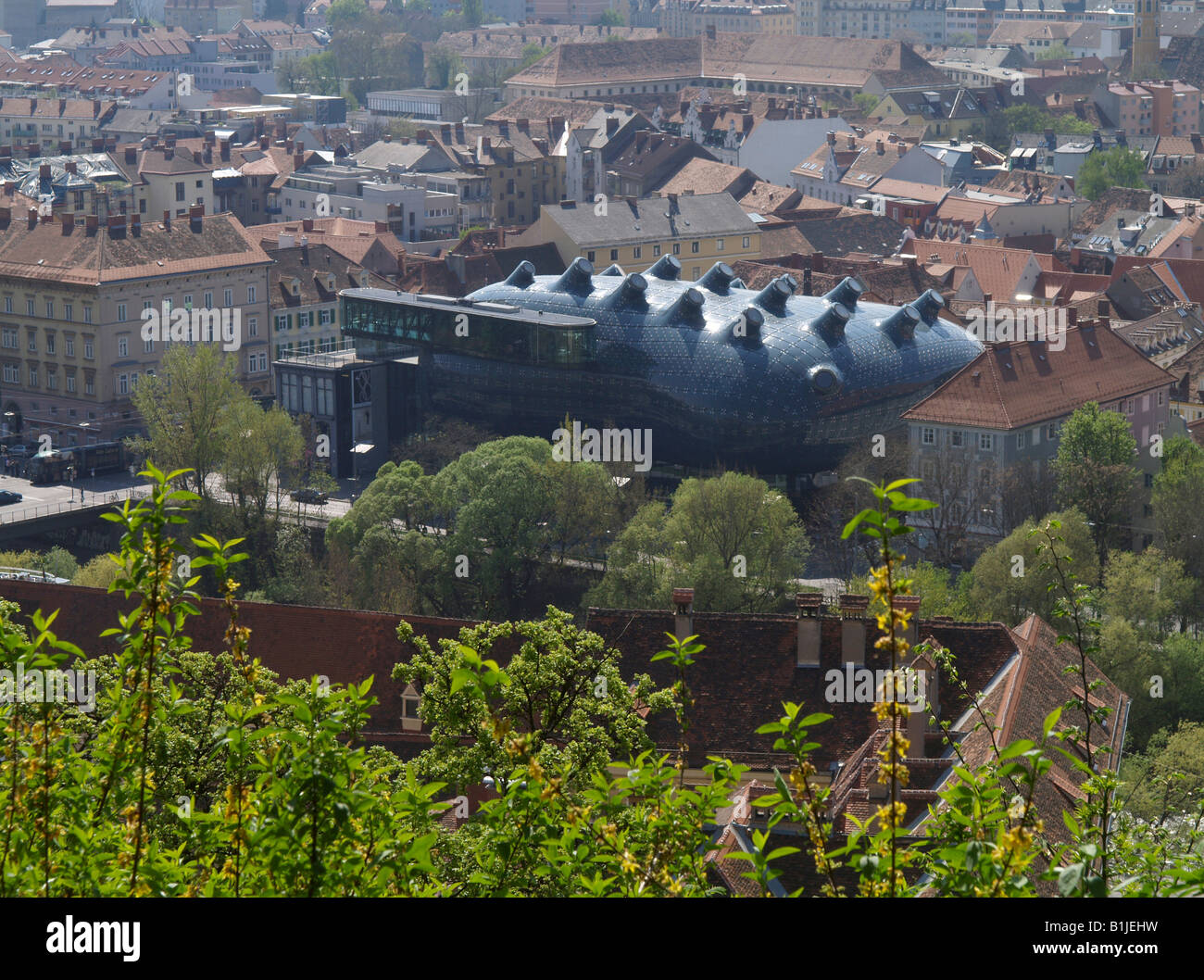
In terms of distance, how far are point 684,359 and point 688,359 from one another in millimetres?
145

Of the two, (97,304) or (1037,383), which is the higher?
(97,304)

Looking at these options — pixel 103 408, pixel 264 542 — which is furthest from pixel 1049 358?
pixel 103 408

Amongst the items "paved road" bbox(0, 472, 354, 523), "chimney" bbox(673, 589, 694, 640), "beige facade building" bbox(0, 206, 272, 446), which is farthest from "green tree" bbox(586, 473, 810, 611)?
"beige facade building" bbox(0, 206, 272, 446)

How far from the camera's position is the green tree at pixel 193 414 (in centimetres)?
7025

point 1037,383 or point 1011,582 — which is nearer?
point 1011,582

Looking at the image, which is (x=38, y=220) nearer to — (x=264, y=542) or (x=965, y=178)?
(x=264, y=542)

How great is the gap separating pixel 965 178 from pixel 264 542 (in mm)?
80180

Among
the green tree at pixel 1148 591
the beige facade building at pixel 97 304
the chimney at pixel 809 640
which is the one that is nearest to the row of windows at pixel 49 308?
the beige facade building at pixel 97 304

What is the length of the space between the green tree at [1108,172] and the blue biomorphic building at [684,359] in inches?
2414

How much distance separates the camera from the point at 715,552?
59.5 meters

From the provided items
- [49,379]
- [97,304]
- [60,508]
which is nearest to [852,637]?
Result: [60,508]

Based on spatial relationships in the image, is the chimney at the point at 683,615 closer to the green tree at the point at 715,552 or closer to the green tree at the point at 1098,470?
the green tree at the point at 715,552

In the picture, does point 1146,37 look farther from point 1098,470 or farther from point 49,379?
point 1098,470

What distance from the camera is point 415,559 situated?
6078cm
